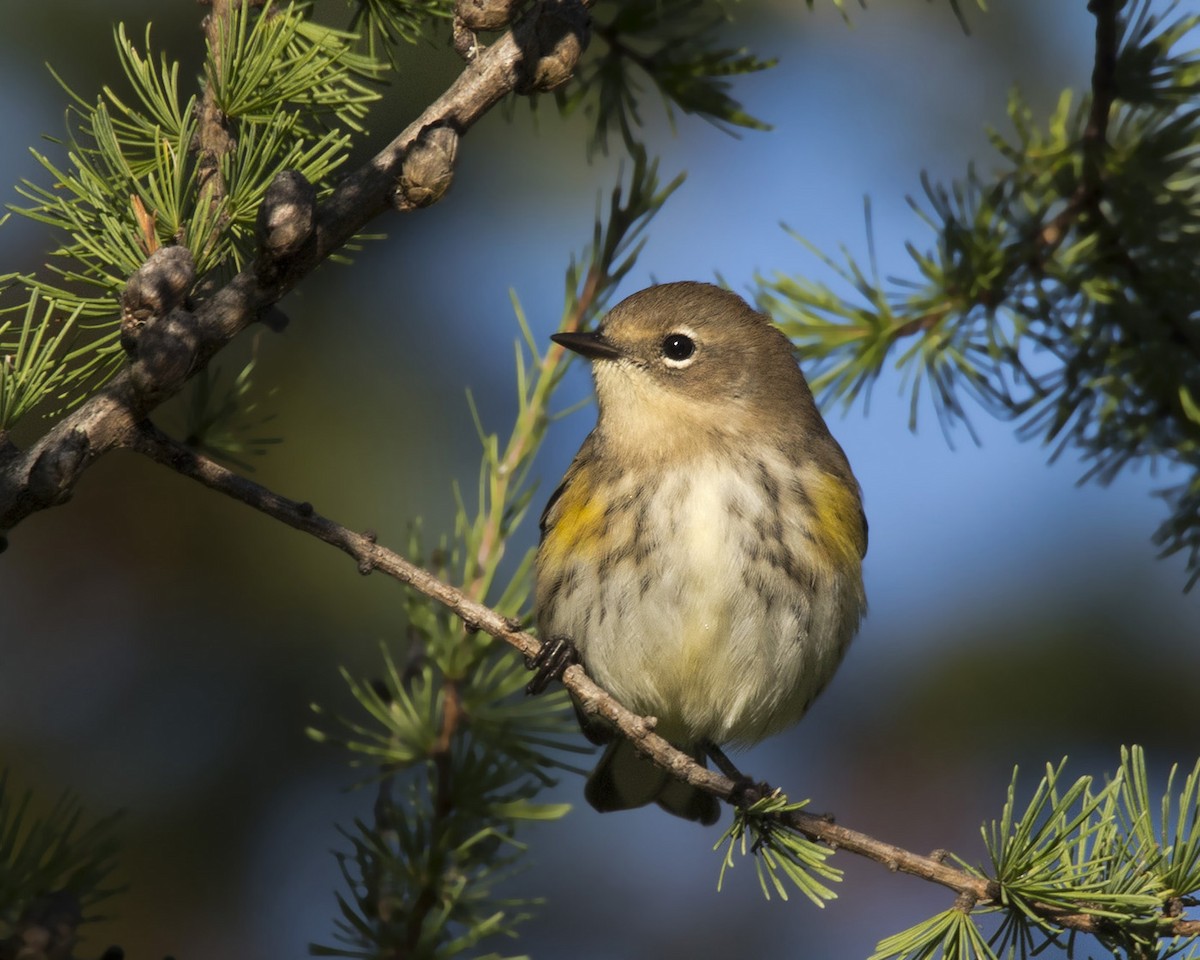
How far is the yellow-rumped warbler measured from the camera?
121 inches

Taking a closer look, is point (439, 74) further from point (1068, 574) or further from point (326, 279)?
point (1068, 574)

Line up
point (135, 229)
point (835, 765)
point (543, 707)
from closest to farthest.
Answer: point (135, 229)
point (543, 707)
point (835, 765)

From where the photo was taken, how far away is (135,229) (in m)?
1.96

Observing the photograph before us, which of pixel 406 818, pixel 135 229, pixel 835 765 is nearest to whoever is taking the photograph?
pixel 135 229

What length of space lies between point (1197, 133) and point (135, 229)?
2.32m

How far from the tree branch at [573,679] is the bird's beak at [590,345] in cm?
77

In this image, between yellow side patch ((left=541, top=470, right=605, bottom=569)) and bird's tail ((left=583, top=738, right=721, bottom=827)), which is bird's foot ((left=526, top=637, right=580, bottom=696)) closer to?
yellow side patch ((left=541, top=470, right=605, bottom=569))

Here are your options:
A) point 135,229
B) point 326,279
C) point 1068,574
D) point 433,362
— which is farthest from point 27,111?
point 1068,574

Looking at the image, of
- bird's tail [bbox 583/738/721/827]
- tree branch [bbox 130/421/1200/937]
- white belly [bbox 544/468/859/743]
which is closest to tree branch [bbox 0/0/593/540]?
tree branch [bbox 130/421/1200/937]

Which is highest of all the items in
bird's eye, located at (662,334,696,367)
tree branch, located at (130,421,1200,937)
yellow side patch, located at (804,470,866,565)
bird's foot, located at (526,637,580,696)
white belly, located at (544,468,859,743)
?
bird's eye, located at (662,334,696,367)

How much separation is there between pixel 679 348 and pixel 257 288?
193 cm

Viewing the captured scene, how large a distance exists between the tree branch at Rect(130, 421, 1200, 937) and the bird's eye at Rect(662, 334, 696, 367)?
4.25 feet

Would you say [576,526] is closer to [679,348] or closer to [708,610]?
[708,610]

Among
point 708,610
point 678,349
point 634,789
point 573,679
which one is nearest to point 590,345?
point 678,349
